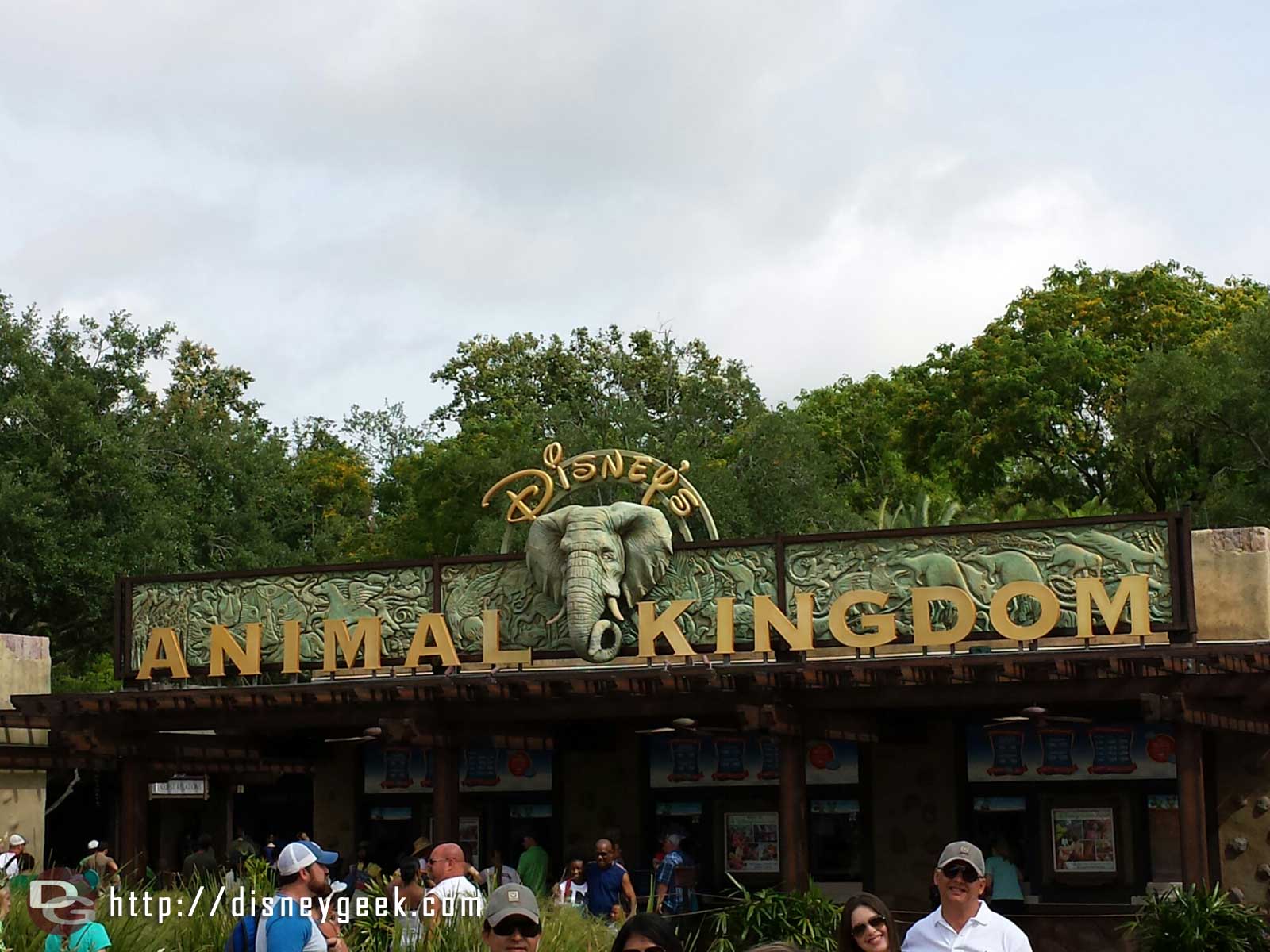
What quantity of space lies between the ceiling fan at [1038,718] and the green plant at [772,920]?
3.25 m

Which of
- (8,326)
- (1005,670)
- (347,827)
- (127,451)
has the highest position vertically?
(8,326)

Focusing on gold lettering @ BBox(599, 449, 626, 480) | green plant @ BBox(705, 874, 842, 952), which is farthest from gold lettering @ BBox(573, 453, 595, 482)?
green plant @ BBox(705, 874, 842, 952)

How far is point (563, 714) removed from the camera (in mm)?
20500

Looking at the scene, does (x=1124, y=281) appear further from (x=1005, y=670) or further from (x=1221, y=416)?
(x=1005, y=670)

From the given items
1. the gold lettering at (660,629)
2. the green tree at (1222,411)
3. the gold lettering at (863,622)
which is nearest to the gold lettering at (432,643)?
the gold lettering at (660,629)

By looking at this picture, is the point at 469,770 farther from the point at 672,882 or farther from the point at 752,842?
the point at 672,882

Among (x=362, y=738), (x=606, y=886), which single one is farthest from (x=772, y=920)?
(x=362, y=738)

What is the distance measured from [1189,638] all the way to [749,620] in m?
4.59

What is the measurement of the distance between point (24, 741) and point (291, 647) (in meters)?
5.37

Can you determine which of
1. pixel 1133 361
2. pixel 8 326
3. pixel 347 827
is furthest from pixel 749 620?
pixel 1133 361

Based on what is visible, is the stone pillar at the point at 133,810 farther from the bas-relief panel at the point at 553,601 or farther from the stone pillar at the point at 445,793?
the bas-relief panel at the point at 553,601

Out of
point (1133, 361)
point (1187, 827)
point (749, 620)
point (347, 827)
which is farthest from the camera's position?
point (1133, 361)

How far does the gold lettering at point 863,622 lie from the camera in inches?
792

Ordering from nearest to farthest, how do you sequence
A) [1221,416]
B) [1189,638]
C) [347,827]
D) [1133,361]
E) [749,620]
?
[1189,638] < [749,620] < [347,827] < [1221,416] < [1133,361]
